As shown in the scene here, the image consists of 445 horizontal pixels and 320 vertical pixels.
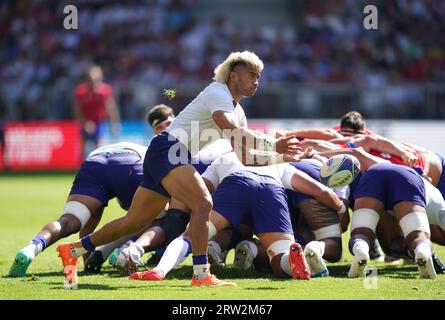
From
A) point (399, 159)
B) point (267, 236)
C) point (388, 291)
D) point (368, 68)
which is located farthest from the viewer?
point (368, 68)

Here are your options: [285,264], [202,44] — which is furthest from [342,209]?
[202,44]

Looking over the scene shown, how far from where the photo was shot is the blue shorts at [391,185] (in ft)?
27.0

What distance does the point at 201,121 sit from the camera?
25.2 feet

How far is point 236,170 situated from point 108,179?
1.37 metres

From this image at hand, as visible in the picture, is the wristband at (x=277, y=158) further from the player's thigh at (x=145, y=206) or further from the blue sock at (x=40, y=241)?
the blue sock at (x=40, y=241)

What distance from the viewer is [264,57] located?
26.3 m

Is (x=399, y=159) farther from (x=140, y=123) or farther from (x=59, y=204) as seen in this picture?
(x=140, y=123)

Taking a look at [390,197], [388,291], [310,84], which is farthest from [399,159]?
[310,84]

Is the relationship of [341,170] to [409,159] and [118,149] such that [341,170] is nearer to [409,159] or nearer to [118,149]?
[409,159]

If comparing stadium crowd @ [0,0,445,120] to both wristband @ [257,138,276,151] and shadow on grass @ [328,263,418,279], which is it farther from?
wristband @ [257,138,276,151]

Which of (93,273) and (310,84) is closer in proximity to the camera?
(93,273)

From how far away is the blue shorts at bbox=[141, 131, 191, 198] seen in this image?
750 cm

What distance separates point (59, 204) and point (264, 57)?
1170 cm
